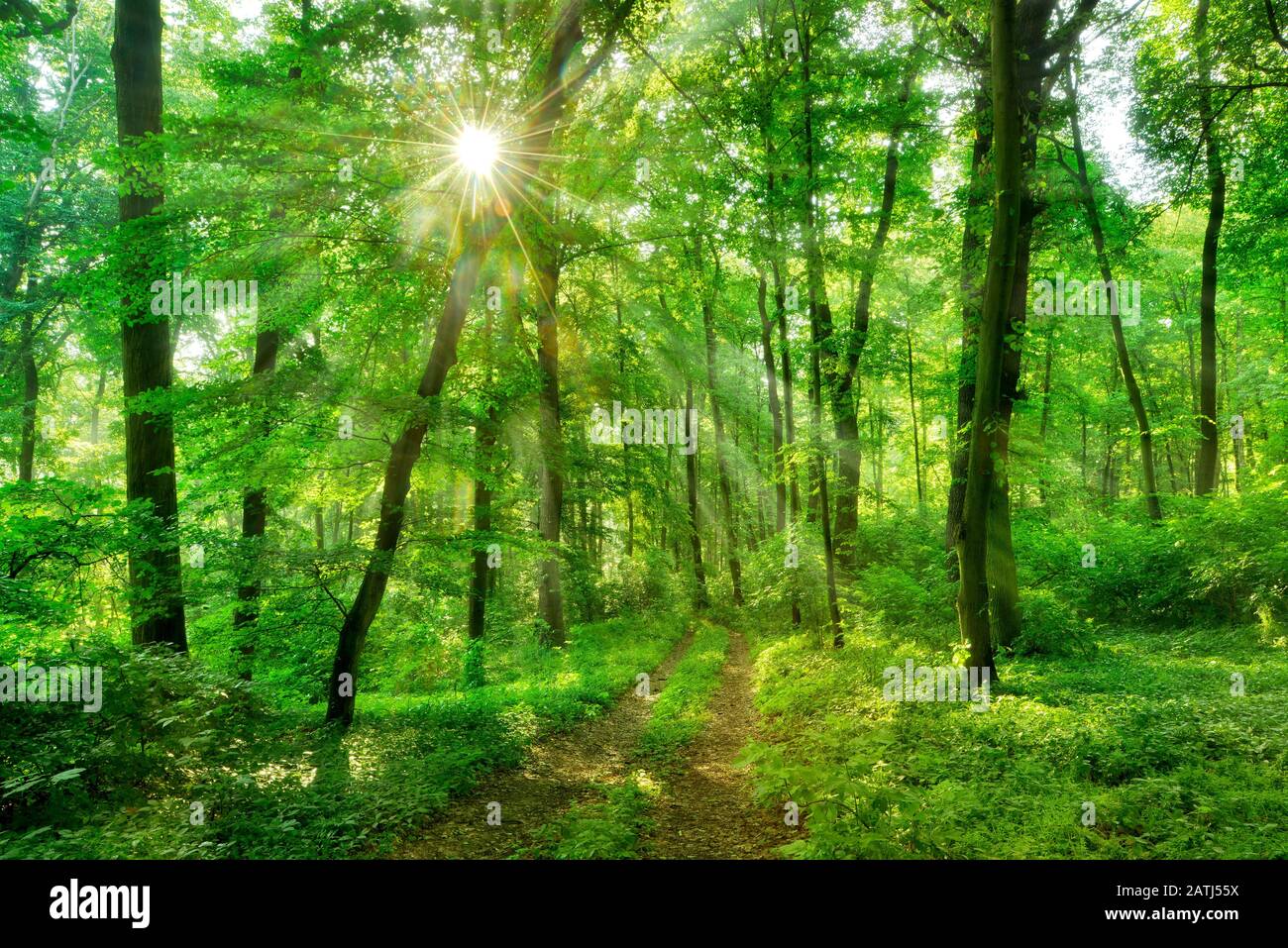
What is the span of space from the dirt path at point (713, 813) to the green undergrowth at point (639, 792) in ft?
0.54

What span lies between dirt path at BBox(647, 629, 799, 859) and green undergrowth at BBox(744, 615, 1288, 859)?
1.12ft

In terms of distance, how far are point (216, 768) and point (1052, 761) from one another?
843cm

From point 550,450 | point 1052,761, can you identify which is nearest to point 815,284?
point 550,450

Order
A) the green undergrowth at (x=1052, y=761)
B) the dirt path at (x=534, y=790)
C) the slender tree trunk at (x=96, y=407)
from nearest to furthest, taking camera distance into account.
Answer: the green undergrowth at (x=1052, y=761)
the dirt path at (x=534, y=790)
the slender tree trunk at (x=96, y=407)

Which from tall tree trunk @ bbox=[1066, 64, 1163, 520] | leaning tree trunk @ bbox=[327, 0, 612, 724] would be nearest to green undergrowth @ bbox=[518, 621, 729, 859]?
leaning tree trunk @ bbox=[327, 0, 612, 724]

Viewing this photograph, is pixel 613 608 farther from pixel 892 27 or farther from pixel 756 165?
pixel 892 27

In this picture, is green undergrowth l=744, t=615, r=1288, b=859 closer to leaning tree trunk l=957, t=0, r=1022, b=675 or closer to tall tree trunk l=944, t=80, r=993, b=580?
leaning tree trunk l=957, t=0, r=1022, b=675

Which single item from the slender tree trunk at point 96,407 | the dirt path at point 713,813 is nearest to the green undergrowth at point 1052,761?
the dirt path at point 713,813

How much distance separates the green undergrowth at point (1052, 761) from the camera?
4.34 metres

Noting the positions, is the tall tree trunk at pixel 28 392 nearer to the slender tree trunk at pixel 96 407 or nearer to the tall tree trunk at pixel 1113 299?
the slender tree trunk at pixel 96 407

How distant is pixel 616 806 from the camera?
5.81 metres

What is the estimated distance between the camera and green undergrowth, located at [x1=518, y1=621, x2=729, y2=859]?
4.94 m
